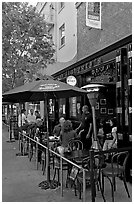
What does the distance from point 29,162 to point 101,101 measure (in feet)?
12.1

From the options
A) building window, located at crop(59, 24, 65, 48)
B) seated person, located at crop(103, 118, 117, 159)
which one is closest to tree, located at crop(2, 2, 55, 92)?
building window, located at crop(59, 24, 65, 48)

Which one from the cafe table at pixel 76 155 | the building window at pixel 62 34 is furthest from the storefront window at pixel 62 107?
the cafe table at pixel 76 155

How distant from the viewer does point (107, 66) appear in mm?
8688

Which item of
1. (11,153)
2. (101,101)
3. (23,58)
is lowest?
(11,153)

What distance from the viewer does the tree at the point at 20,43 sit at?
43.3ft

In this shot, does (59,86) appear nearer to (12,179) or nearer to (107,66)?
(12,179)

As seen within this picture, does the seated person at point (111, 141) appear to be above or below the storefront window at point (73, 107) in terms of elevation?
below

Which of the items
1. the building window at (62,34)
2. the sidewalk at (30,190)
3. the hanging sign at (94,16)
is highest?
the building window at (62,34)

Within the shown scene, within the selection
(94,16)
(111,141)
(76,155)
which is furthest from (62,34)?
(76,155)

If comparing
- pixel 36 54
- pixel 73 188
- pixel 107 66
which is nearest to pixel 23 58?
pixel 36 54

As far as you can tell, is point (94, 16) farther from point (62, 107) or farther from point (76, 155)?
point (62, 107)

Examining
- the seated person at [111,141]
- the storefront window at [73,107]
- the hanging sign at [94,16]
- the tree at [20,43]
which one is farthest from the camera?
the tree at [20,43]

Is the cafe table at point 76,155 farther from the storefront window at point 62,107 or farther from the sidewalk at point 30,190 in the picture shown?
the storefront window at point 62,107

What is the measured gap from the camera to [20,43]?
532 inches
